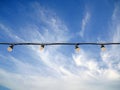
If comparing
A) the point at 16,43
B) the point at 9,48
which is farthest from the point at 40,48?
the point at 9,48

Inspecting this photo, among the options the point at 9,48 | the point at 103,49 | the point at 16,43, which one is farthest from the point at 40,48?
the point at 103,49

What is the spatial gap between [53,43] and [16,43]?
284 cm

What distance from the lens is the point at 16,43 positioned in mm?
10469

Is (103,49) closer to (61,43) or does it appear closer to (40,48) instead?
(61,43)

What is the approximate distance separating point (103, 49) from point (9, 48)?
6941mm

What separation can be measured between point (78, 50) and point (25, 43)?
376cm

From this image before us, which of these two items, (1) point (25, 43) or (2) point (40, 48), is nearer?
(1) point (25, 43)

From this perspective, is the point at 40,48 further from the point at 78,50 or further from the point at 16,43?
the point at 78,50

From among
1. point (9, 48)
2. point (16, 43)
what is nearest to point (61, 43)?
point (16, 43)

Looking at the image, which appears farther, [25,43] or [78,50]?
[78,50]

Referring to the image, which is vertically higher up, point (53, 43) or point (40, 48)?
point (40, 48)

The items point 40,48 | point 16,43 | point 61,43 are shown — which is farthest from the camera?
point 40,48

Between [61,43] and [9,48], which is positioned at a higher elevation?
[9,48]

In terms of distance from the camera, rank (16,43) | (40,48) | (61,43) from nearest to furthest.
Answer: (61,43) < (16,43) < (40,48)
